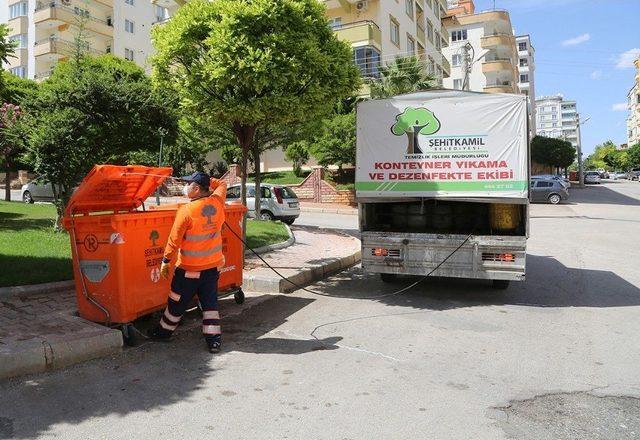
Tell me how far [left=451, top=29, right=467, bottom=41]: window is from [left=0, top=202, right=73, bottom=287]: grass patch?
196ft

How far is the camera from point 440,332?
5824 mm

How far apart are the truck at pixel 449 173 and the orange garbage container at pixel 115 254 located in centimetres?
324

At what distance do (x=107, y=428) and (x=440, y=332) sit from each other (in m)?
3.64

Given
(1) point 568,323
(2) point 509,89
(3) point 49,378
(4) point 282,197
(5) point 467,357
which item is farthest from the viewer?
(2) point 509,89

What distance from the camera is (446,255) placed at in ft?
23.9

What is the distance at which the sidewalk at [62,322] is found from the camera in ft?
14.5

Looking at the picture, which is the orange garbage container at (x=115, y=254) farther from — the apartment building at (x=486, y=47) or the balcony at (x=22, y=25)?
the apartment building at (x=486, y=47)

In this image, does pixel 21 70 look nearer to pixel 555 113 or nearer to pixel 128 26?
pixel 128 26

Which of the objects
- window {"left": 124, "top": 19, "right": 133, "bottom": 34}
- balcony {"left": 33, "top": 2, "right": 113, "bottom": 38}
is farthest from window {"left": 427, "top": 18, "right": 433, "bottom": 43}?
balcony {"left": 33, "top": 2, "right": 113, "bottom": 38}

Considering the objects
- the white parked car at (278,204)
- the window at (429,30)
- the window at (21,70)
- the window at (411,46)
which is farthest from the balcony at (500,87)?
the window at (21,70)

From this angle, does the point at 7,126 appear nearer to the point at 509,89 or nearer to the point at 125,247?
the point at 125,247

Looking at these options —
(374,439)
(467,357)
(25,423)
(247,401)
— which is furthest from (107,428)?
(467,357)

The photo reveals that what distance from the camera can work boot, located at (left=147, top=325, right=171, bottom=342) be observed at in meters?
5.32

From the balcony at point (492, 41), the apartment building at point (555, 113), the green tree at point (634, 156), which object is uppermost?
the apartment building at point (555, 113)
